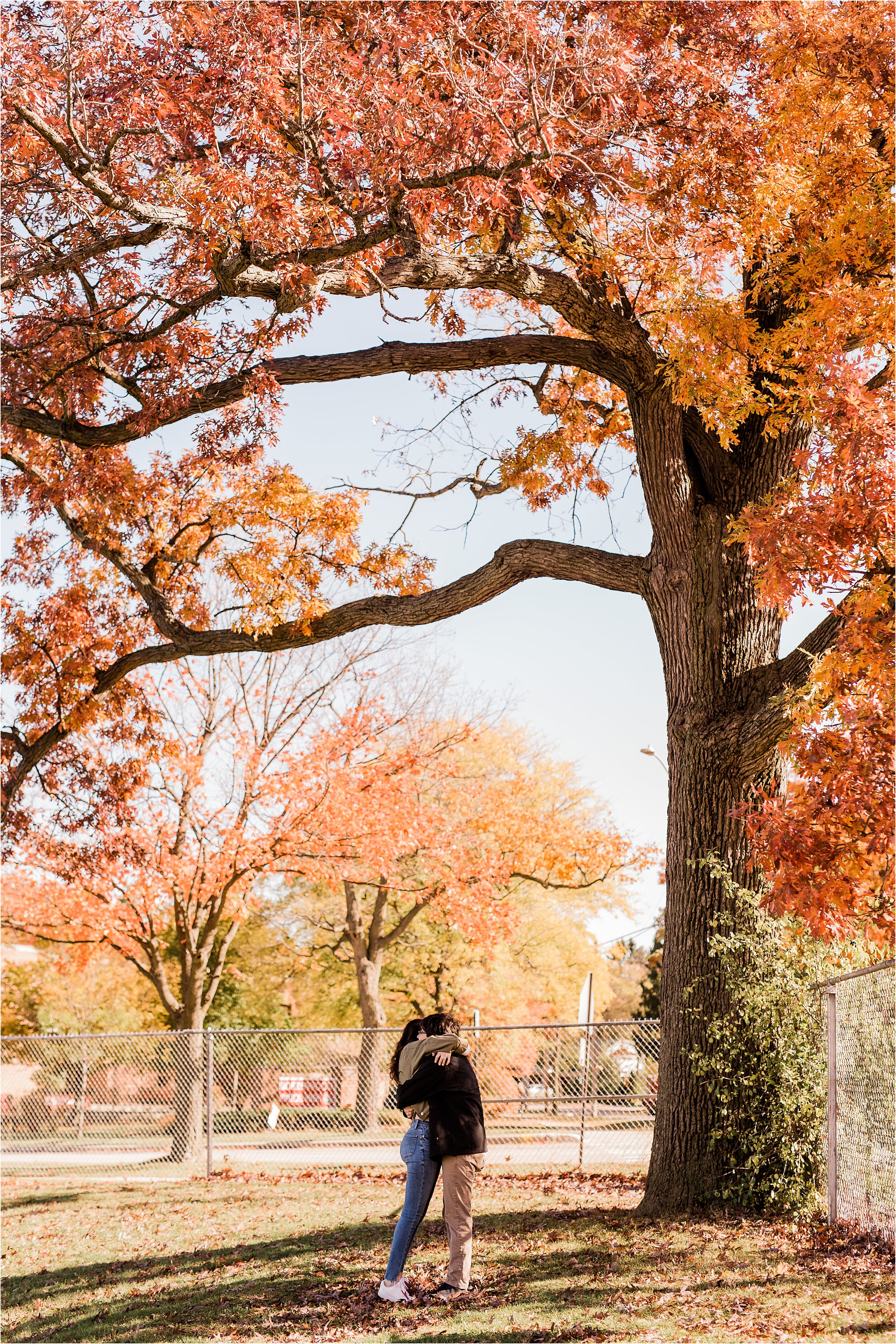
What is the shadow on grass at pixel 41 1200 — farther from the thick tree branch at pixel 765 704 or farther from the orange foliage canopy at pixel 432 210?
the thick tree branch at pixel 765 704

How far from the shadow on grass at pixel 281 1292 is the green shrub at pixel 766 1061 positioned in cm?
121

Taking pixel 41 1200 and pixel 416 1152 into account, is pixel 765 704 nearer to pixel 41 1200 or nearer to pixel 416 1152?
pixel 416 1152

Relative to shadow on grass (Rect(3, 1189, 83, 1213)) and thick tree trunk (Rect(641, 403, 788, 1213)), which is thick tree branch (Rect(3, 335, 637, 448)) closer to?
thick tree trunk (Rect(641, 403, 788, 1213))

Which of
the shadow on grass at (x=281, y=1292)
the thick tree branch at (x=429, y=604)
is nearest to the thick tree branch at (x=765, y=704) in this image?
the thick tree branch at (x=429, y=604)

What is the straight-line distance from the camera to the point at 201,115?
819 centimetres

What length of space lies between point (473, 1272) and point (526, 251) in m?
8.43

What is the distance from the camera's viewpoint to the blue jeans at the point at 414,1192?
6.28 meters

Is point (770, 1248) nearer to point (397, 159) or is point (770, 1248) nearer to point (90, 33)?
point (397, 159)

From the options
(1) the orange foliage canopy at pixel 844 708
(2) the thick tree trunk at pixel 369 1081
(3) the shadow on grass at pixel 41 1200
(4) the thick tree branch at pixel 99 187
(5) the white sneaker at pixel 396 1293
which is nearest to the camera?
(1) the orange foliage canopy at pixel 844 708

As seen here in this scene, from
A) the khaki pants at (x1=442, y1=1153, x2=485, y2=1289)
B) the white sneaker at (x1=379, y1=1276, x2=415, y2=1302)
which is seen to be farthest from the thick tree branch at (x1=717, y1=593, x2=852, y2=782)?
the white sneaker at (x1=379, y1=1276, x2=415, y2=1302)

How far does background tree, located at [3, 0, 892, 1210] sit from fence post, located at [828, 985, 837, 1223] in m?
0.95

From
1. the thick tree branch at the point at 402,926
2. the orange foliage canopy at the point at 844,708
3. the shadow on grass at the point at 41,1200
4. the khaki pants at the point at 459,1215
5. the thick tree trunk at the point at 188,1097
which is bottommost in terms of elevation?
the shadow on grass at the point at 41,1200

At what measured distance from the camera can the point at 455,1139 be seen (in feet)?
20.8

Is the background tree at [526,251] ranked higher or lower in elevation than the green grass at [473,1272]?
higher
